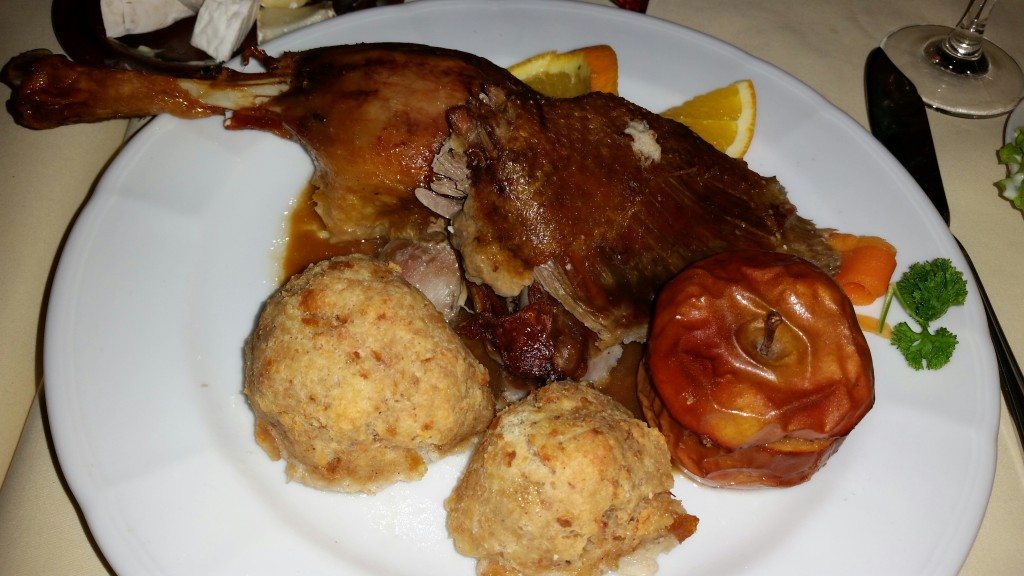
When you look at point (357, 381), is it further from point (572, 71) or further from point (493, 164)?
point (572, 71)

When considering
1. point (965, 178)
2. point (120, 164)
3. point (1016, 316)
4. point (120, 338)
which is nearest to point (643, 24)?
point (965, 178)

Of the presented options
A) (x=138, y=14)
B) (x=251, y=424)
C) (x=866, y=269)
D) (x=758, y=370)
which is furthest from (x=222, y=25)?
(x=866, y=269)

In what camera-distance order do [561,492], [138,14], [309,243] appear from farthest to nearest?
1. [138,14]
2. [309,243]
3. [561,492]

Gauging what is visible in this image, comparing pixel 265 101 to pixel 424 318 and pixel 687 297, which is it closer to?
pixel 424 318

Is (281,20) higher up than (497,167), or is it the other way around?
(497,167)

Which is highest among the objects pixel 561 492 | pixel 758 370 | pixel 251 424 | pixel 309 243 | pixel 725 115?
pixel 725 115

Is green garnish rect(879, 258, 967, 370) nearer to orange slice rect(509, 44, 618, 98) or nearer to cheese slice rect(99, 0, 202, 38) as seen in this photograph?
orange slice rect(509, 44, 618, 98)
